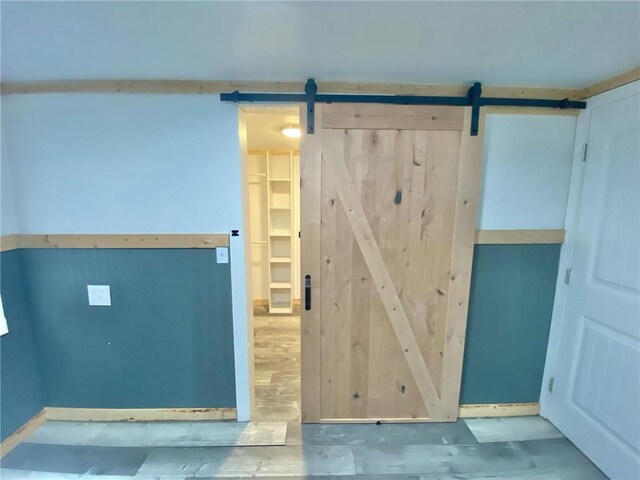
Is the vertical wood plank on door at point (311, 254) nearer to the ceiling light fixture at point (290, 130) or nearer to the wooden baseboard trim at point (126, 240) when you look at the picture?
the wooden baseboard trim at point (126, 240)

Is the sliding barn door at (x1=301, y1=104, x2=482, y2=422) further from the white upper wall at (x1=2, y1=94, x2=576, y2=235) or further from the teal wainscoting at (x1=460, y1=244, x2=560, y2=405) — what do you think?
the white upper wall at (x1=2, y1=94, x2=576, y2=235)

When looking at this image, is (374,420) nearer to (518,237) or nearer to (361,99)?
(518,237)

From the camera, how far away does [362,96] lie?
1655 millimetres

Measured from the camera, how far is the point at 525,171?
70.0 inches

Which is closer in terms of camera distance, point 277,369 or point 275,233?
point 277,369

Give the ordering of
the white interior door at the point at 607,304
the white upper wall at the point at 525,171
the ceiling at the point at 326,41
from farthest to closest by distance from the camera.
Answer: the white upper wall at the point at 525,171 → the white interior door at the point at 607,304 → the ceiling at the point at 326,41

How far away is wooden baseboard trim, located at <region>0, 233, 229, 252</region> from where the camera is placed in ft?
5.77

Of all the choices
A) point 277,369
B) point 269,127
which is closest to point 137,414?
point 277,369

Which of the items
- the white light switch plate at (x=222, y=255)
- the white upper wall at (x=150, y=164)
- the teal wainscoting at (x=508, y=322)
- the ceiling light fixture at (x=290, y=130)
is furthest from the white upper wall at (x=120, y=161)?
the teal wainscoting at (x=508, y=322)

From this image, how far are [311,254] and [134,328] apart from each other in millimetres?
1279

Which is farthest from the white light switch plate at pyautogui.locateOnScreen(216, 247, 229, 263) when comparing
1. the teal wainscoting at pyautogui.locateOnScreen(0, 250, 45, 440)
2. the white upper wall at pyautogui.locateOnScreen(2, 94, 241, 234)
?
the teal wainscoting at pyautogui.locateOnScreen(0, 250, 45, 440)

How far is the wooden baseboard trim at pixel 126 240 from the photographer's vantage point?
1.76m

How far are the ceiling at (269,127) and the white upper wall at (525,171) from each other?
1291 mm

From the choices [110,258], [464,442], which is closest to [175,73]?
[110,258]
